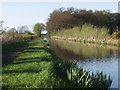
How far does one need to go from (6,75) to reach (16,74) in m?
0.41

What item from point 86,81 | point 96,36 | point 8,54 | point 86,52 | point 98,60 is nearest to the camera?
point 86,81

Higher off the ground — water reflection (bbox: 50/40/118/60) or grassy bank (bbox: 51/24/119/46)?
grassy bank (bbox: 51/24/119/46)

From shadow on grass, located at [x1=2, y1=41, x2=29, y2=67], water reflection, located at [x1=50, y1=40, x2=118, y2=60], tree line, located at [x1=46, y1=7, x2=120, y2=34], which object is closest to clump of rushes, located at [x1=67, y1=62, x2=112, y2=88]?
shadow on grass, located at [x1=2, y1=41, x2=29, y2=67]

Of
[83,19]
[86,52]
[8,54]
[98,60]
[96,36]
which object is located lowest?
[98,60]

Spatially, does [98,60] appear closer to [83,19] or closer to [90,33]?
[90,33]

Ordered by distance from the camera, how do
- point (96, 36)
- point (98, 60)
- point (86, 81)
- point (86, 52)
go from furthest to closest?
point (96, 36) → point (86, 52) → point (98, 60) → point (86, 81)

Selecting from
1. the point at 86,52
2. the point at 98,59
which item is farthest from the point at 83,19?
the point at 98,59

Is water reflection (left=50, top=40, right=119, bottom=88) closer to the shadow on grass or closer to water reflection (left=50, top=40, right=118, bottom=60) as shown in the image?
water reflection (left=50, top=40, right=118, bottom=60)

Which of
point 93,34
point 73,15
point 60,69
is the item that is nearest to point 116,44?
point 93,34

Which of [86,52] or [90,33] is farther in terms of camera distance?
[90,33]

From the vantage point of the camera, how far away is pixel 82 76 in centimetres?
679

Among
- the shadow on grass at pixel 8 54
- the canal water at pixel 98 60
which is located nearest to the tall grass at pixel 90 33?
the canal water at pixel 98 60

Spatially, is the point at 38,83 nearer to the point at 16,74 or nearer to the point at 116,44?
the point at 16,74

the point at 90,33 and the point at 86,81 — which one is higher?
the point at 90,33
